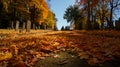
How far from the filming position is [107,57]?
8.37m

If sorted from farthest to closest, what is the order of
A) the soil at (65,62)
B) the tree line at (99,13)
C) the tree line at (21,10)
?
the tree line at (21,10), the tree line at (99,13), the soil at (65,62)

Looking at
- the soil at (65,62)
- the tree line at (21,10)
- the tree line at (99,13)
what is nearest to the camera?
the soil at (65,62)

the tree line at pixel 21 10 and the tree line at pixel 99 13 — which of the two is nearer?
the tree line at pixel 99 13

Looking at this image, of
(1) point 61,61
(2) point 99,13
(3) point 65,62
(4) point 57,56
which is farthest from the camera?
(2) point 99,13

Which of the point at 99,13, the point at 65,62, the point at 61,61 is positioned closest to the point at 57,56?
the point at 61,61

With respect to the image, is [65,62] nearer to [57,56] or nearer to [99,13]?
[57,56]

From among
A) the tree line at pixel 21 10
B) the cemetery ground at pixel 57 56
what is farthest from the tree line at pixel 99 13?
the cemetery ground at pixel 57 56

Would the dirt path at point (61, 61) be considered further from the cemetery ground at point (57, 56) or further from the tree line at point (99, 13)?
the tree line at point (99, 13)

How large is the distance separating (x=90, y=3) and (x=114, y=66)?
27.7 meters

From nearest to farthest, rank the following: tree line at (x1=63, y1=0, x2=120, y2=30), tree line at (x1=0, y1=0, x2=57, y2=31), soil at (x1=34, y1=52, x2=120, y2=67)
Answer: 1. soil at (x1=34, y1=52, x2=120, y2=67)
2. tree line at (x1=63, y1=0, x2=120, y2=30)
3. tree line at (x1=0, y1=0, x2=57, y2=31)

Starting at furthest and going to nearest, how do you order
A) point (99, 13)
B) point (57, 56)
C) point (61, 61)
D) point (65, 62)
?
point (99, 13)
point (57, 56)
point (61, 61)
point (65, 62)

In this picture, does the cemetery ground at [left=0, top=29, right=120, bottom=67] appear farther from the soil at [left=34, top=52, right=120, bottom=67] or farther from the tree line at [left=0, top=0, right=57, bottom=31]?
the tree line at [left=0, top=0, right=57, bottom=31]

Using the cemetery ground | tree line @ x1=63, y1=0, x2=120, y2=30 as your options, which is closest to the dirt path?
the cemetery ground

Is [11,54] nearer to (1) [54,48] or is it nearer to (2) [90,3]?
(1) [54,48]
